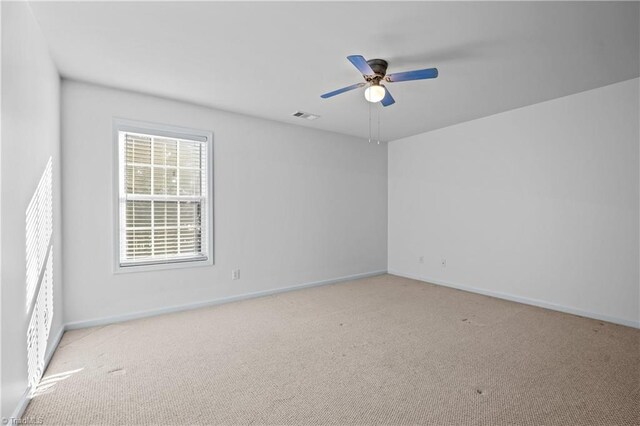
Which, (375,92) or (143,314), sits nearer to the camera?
(375,92)

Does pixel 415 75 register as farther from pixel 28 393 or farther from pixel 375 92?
pixel 28 393

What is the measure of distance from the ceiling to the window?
1.73 ft

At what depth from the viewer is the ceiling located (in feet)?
7.41

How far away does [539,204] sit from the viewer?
4219mm

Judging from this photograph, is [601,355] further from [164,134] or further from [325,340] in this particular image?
[164,134]

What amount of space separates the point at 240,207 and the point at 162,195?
98 cm

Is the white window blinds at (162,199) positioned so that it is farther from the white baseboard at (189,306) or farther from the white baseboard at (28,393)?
the white baseboard at (28,393)

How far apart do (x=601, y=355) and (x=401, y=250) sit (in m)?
3.44

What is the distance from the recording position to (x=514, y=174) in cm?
448

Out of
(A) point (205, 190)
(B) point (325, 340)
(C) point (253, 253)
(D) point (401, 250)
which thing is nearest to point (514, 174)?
(D) point (401, 250)

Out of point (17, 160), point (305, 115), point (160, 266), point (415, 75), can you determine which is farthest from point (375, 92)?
point (160, 266)

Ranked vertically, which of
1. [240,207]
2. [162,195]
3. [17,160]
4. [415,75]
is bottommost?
[240,207]

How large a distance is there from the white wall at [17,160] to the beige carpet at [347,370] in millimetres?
423

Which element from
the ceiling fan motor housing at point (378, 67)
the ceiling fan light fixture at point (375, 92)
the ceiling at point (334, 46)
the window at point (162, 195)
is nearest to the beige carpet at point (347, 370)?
the window at point (162, 195)
